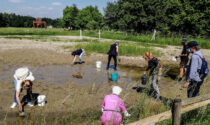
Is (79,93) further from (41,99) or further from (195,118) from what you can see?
(195,118)

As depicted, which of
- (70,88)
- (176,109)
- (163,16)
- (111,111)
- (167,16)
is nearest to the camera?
(176,109)

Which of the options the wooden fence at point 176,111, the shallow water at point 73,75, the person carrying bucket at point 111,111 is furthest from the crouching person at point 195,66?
the shallow water at point 73,75

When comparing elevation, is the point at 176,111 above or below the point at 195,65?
below

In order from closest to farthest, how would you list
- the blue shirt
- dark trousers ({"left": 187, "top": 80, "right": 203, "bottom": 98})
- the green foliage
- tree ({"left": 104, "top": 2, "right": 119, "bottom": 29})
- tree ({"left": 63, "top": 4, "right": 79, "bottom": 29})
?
the blue shirt, dark trousers ({"left": 187, "top": 80, "right": 203, "bottom": 98}), the green foliage, tree ({"left": 104, "top": 2, "right": 119, "bottom": 29}), tree ({"left": 63, "top": 4, "right": 79, "bottom": 29})

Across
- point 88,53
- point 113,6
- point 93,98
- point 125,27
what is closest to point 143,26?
point 125,27

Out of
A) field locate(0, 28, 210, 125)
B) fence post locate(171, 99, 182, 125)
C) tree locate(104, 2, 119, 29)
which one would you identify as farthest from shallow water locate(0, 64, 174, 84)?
tree locate(104, 2, 119, 29)

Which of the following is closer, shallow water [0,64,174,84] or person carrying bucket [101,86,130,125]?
person carrying bucket [101,86,130,125]

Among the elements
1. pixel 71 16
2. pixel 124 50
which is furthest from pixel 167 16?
pixel 71 16

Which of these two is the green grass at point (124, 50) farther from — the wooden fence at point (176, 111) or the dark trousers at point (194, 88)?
the wooden fence at point (176, 111)

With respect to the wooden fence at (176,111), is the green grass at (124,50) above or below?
above

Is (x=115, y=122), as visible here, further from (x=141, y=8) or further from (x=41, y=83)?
(x=141, y=8)

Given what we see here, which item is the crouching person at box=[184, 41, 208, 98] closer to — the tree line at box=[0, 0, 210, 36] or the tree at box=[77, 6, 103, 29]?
the tree line at box=[0, 0, 210, 36]

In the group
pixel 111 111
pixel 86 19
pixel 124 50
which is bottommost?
pixel 111 111

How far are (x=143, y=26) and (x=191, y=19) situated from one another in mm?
14399
